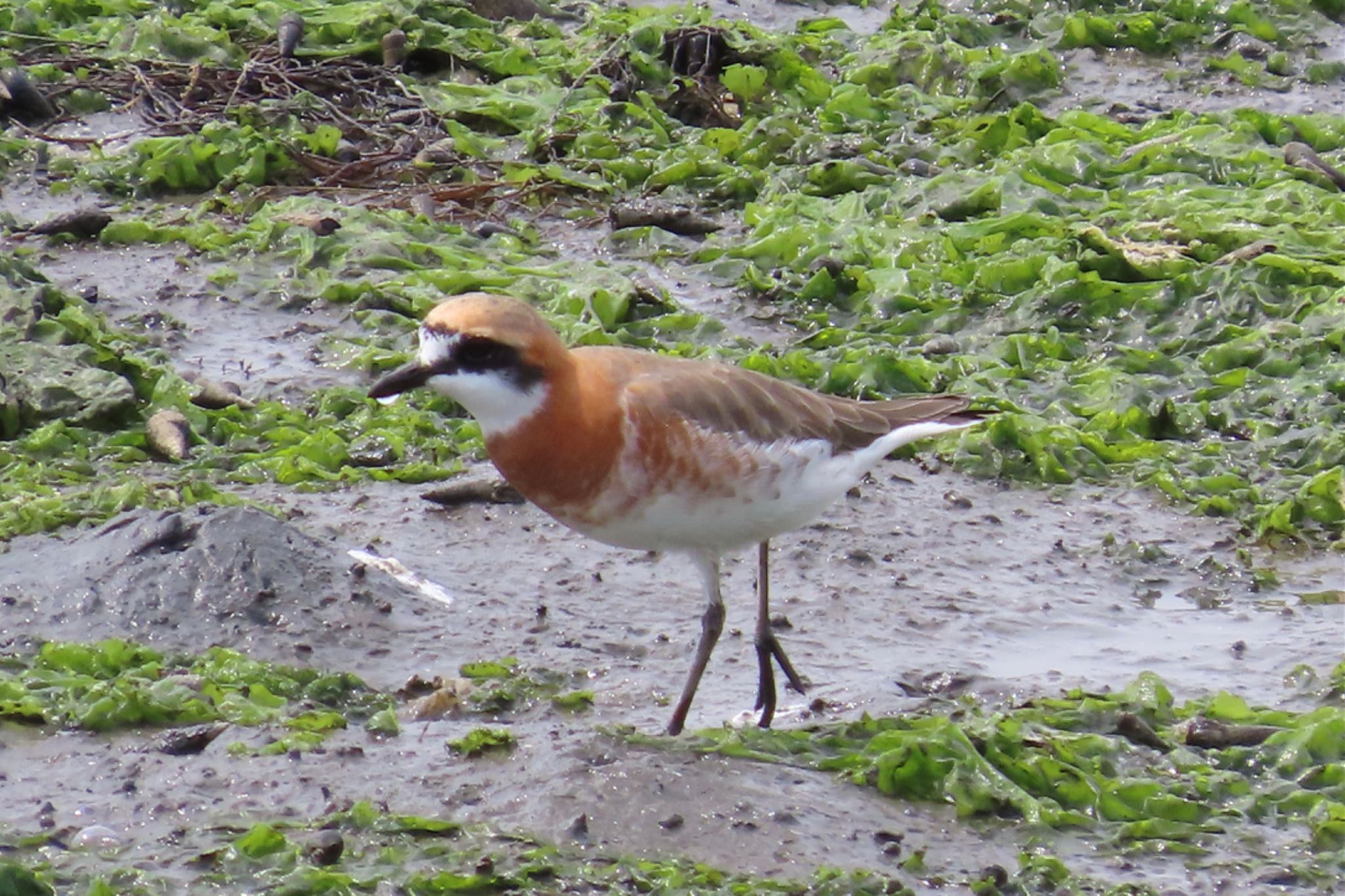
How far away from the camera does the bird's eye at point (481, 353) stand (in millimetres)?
5449

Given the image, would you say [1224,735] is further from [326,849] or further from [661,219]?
[661,219]

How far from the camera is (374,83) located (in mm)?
11352

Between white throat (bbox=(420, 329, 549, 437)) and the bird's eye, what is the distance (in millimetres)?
27

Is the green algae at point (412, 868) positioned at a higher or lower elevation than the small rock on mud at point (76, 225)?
higher

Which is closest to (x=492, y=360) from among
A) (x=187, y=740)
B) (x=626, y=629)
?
(x=187, y=740)

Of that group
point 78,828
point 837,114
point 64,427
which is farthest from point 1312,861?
point 837,114

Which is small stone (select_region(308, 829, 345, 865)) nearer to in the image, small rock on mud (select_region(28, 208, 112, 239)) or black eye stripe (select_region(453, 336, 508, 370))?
black eye stripe (select_region(453, 336, 508, 370))

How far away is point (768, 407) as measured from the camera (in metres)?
6.20

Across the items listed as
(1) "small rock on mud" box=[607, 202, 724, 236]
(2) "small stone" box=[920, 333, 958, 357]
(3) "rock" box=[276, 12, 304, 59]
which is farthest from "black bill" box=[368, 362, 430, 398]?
(3) "rock" box=[276, 12, 304, 59]

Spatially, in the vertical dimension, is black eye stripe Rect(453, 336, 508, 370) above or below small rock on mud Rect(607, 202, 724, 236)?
above

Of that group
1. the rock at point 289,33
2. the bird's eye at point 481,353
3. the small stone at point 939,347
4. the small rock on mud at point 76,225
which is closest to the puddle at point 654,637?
the small stone at point 939,347

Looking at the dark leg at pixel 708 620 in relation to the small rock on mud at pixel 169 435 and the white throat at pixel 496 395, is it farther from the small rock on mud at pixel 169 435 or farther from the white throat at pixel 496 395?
the small rock on mud at pixel 169 435

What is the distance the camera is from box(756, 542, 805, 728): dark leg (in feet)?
20.7

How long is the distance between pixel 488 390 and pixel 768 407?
1.06 metres
